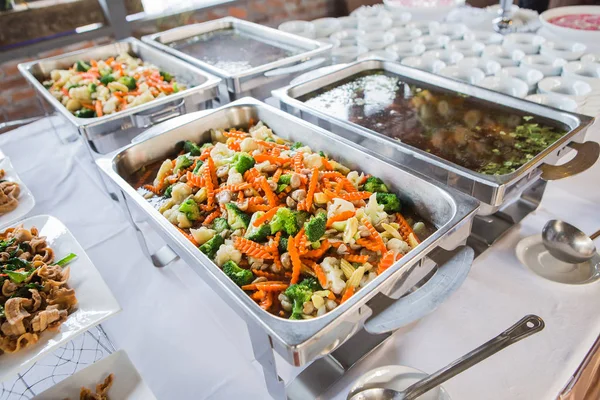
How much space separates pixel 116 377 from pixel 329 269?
0.56 m

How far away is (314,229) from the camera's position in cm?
110

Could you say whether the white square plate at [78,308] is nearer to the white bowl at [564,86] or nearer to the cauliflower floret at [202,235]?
the cauliflower floret at [202,235]

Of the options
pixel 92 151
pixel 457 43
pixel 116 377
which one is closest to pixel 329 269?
pixel 116 377

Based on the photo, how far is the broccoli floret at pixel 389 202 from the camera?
50.0 inches

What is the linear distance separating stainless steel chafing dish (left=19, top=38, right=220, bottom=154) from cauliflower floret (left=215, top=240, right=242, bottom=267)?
904 mm

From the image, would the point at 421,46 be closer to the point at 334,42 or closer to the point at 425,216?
the point at 334,42

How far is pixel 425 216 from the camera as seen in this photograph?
50.6 inches

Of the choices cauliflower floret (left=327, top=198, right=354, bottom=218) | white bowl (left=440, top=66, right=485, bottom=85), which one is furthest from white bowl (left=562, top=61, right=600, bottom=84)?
cauliflower floret (left=327, top=198, right=354, bottom=218)

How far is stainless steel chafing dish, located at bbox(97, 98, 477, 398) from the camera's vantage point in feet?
2.79

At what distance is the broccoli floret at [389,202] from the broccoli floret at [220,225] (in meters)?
0.46

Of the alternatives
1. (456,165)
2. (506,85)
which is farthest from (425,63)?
(456,165)

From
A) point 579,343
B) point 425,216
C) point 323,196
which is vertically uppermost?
point 323,196

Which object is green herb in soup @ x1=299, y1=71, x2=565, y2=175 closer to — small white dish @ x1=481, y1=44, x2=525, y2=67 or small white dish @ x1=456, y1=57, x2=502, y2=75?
small white dish @ x1=456, y1=57, x2=502, y2=75

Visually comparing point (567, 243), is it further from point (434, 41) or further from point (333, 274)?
point (434, 41)
